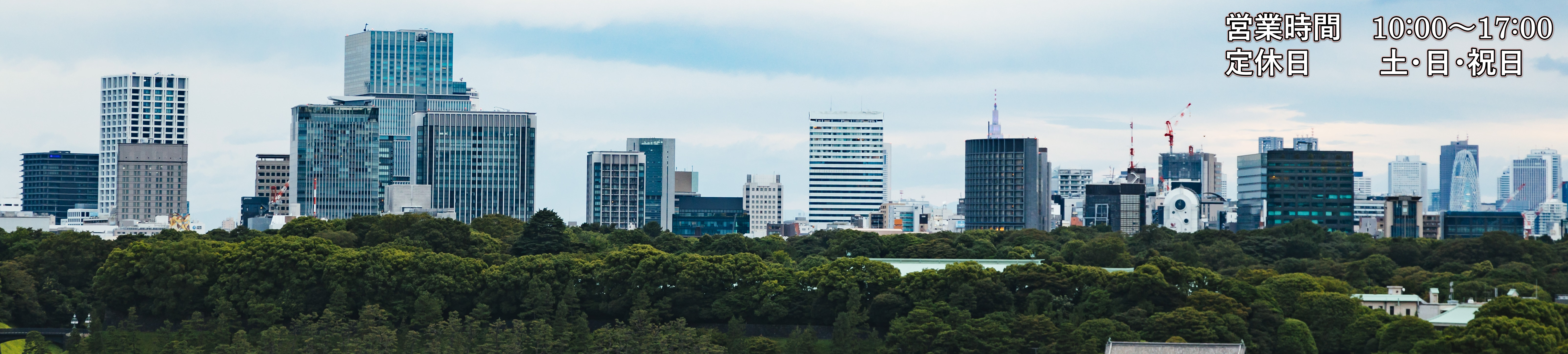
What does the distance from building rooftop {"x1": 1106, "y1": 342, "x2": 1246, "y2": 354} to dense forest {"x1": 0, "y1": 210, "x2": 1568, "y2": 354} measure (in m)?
0.59

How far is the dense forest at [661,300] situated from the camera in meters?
66.8

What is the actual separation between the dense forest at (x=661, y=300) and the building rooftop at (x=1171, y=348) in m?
0.59

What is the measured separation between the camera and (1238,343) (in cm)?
6638

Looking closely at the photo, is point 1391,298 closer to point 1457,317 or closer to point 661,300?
point 1457,317

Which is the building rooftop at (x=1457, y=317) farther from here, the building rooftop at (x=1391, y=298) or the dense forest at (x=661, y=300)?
the building rooftop at (x=1391, y=298)

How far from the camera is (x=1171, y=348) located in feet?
213

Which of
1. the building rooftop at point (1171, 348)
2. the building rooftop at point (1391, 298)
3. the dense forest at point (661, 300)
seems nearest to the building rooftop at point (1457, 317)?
the dense forest at point (661, 300)

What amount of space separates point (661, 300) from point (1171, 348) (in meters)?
24.5

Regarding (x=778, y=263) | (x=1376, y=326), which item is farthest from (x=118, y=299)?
(x=1376, y=326)

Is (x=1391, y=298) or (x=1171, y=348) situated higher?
(x=1391, y=298)

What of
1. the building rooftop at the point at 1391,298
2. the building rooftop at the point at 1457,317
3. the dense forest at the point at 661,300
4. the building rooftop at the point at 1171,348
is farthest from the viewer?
the building rooftop at the point at 1391,298

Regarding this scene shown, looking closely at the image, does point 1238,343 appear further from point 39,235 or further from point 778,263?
point 39,235

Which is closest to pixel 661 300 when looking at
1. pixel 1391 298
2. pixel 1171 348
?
pixel 1171 348

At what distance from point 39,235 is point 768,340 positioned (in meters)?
51.5
